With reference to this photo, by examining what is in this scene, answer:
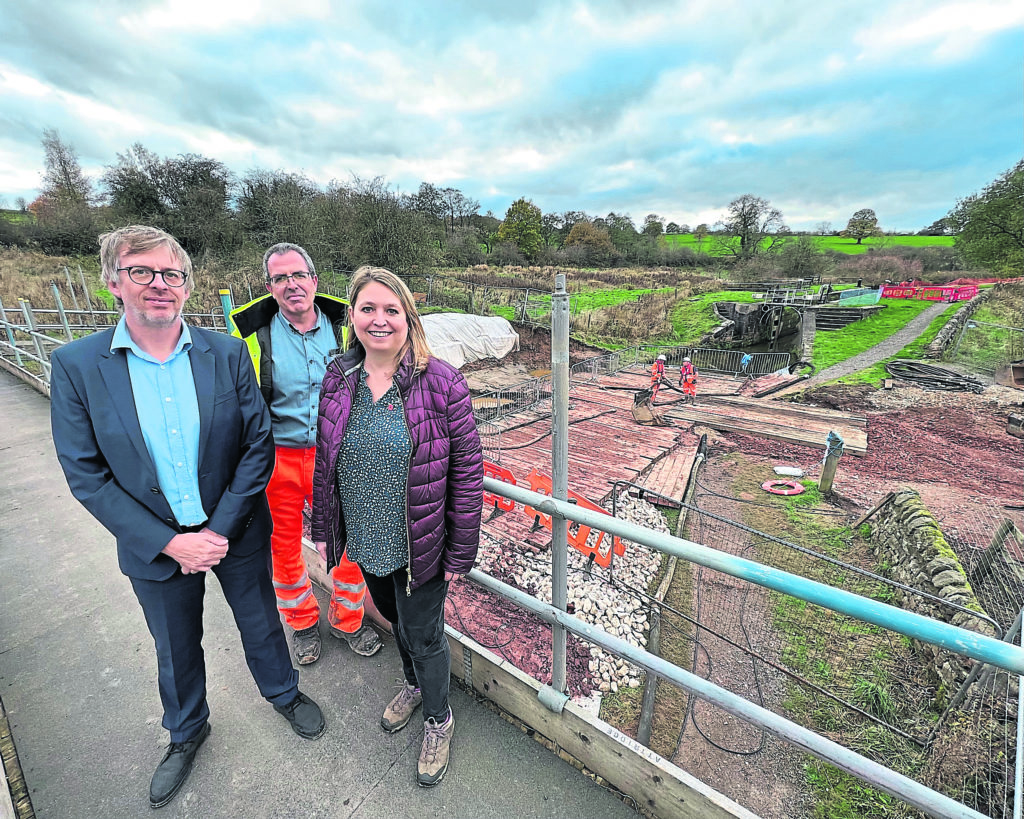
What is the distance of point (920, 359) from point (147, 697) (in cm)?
2356

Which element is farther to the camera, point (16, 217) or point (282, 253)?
point (16, 217)

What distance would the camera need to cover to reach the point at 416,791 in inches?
63.2

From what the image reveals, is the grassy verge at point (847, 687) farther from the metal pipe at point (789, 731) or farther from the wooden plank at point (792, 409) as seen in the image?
the wooden plank at point (792, 409)

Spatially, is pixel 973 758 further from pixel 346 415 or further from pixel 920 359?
pixel 920 359

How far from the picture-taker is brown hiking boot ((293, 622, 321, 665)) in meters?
2.14

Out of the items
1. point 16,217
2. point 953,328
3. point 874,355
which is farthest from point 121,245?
point 16,217

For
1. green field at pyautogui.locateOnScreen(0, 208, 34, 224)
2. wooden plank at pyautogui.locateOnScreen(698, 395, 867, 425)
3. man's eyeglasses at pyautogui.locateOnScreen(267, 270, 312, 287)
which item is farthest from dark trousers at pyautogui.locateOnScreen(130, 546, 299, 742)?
green field at pyautogui.locateOnScreen(0, 208, 34, 224)

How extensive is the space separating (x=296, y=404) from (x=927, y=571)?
6.84 m

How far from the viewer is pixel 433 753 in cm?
166

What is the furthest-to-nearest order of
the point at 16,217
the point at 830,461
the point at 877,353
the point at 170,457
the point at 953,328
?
the point at 16,217, the point at 953,328, the point at 877,353, the point at 830,461, the point at 170,457

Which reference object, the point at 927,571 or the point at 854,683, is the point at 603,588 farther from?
the point at 927,571

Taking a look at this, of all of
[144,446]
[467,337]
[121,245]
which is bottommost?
[467,337]

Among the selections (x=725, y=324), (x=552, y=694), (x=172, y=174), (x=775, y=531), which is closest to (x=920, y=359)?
(x=725, y=324)

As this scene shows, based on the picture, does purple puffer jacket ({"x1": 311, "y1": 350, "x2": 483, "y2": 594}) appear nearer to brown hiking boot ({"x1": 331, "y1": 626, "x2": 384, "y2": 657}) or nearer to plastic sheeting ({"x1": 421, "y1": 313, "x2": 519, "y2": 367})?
brown hiking boot ({"x1": 331, "y1": 626, "x2": 384, "y2": 657})
